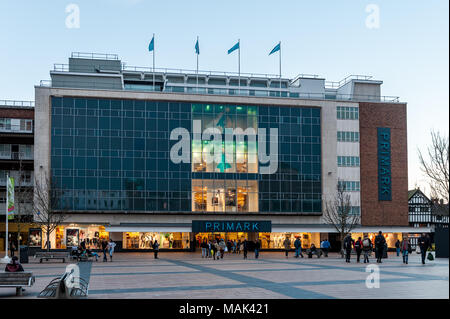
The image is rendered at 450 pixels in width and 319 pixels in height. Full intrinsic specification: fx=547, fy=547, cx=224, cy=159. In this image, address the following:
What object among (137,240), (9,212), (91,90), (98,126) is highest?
(91,90)

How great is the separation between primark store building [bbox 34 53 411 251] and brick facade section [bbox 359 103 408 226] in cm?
12

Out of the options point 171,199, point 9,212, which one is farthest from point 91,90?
point 9,212

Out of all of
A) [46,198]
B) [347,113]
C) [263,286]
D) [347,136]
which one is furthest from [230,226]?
[263,286]

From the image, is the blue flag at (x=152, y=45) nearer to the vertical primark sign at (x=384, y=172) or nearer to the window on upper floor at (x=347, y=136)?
the window on upper floor at (x=347, y=136)

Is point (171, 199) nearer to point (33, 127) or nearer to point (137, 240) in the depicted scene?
point (137, 240)

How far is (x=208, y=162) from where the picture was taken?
2335 inches

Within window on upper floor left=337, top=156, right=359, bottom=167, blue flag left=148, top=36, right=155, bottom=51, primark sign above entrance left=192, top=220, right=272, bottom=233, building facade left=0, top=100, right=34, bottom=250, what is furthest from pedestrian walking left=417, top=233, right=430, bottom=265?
building facade left=0, top=100, right=34, bottom=250

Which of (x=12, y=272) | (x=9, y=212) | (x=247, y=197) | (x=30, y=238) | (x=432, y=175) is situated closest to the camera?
(x=12, y=272)

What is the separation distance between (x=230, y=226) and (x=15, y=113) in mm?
27188

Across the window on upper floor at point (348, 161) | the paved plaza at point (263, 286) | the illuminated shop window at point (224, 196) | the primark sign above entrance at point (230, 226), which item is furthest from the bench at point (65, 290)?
the window on upper floor at point (348, 161)

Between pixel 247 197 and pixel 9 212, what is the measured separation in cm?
2884

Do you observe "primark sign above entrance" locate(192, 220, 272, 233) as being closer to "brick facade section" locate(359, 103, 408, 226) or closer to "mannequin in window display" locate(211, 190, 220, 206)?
"mannequin in window display" locate(211, 190, 220, 206)

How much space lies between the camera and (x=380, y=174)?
62625 millimetres

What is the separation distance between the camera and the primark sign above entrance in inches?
2203
